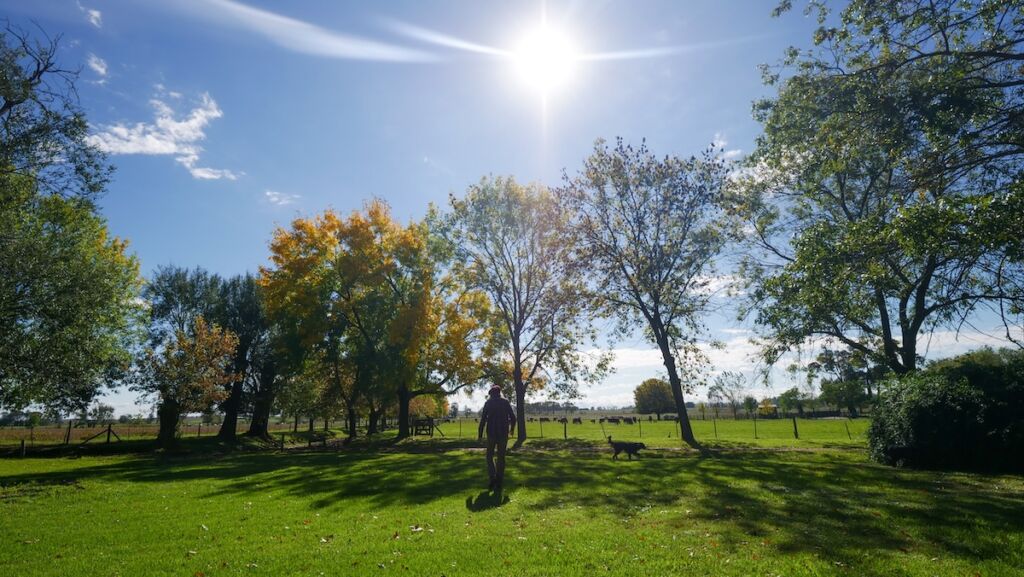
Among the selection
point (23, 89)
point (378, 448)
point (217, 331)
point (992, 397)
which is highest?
point (23, 89)

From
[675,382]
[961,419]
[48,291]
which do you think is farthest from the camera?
[675,382]

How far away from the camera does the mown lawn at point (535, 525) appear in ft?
21.8

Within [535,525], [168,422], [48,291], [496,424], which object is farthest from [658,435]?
[48,291]

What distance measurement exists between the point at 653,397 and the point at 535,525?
131 metres

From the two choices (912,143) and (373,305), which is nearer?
(912,143)

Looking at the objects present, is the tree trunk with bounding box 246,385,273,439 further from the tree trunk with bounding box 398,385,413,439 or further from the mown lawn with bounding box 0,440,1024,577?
the mown lawn with bounding box 0,440,1024,577

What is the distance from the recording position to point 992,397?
15.8 meters

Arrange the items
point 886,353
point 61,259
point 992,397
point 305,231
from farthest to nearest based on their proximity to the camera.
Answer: point 305,231
point 886,353
point 61,259
point 992,397

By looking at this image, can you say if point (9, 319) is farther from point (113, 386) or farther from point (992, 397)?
point (992, 397)

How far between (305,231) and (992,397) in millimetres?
35691

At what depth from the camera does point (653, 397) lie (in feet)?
437

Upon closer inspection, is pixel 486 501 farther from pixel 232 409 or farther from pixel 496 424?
pixel 232 409

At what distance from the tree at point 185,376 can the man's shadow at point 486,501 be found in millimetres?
31333

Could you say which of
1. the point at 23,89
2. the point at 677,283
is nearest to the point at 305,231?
the point at 23,89
